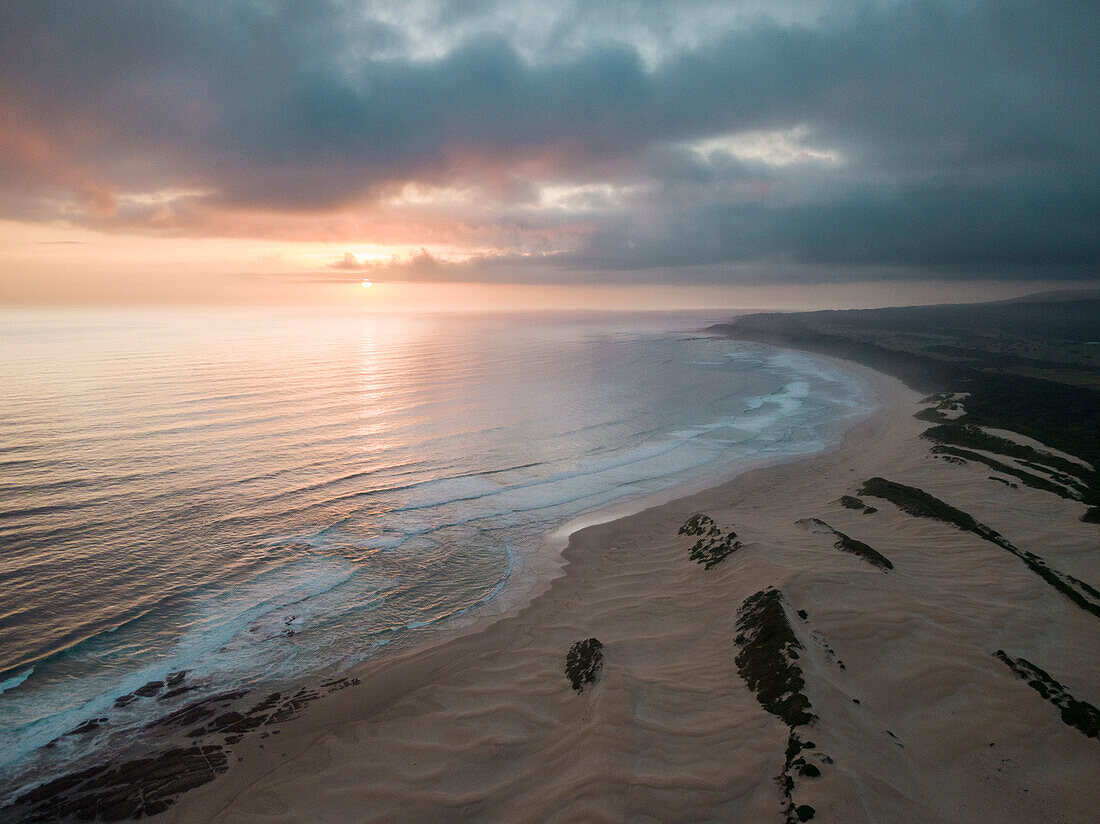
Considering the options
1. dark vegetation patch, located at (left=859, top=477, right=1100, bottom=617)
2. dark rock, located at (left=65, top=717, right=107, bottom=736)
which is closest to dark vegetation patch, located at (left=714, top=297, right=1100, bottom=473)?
dark vegetation patch, located at (left=859, top=477, right=1100, bottom=617)

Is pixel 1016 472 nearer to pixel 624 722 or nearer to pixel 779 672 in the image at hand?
pixel 779 672

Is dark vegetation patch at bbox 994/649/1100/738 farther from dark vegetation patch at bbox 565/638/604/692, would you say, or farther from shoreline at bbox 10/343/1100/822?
dark vegetation patch at bbox 565/638/604/692

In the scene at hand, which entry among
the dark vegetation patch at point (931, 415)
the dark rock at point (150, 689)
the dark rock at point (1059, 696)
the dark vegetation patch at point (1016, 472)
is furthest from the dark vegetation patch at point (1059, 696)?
the dark vegetation patch at point (931, 415)

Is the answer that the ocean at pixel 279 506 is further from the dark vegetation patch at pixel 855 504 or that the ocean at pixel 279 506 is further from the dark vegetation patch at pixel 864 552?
the dark vegetation patch at pixel 864 552

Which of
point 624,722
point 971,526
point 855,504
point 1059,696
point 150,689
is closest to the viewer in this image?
point 1059,696

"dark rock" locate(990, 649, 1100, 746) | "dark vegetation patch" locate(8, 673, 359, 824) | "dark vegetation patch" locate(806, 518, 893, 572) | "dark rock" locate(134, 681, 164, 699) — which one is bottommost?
"dark rock" locate(134, 681, 164, 699)

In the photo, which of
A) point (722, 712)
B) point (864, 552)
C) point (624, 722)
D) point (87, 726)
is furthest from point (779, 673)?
point (87, 726)

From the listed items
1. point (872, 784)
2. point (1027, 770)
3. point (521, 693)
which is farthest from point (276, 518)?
point (1027, 770)
